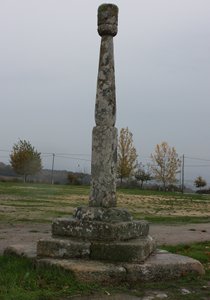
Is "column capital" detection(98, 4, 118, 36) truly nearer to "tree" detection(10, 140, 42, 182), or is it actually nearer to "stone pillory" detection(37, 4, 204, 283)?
"stone pillory" detection(37, 4, 204, 283)

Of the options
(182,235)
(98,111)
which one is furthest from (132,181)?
(98,111)

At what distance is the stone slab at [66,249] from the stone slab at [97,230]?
0.66 ft

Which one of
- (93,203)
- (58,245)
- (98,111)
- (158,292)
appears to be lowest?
(158,292)

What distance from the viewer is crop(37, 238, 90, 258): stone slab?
21.3 feet

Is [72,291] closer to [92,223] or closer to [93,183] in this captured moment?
[92,223]

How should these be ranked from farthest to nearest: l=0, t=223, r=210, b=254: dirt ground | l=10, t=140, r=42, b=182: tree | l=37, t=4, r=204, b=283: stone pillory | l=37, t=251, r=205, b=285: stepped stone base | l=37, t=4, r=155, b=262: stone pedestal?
l=10, t=140, r=42, b=182: tree < l=0, t=223, r=210, b=254: dirt ground < l=37, t=4, r=155, b=262: stone pedestal < l=37, t=4, r=204, b=283: stone pillory < l=37, t=251, r=205, b=285: stepped stone base

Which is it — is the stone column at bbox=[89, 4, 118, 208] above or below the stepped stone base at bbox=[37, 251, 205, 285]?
above

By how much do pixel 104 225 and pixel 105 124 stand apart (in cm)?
156

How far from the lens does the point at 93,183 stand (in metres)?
7.09

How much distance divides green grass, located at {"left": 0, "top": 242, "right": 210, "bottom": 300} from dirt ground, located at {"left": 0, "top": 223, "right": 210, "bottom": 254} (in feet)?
10.9

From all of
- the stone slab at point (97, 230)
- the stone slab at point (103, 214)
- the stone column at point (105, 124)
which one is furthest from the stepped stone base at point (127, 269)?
the stone column at point (105, 124)

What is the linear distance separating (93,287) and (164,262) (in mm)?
1294

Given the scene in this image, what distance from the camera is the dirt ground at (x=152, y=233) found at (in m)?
10.6

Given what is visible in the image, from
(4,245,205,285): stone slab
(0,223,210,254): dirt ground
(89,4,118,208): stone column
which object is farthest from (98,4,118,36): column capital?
(0,223,210,254): dirt ground
